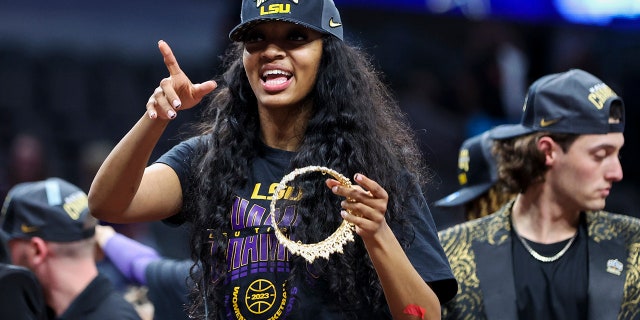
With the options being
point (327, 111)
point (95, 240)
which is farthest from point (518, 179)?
point (95, 240)

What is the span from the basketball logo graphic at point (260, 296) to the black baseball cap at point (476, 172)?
1.95 m

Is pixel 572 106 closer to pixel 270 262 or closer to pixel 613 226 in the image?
pixel 613 226

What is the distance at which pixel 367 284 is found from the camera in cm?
276

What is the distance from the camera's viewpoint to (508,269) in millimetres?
3879

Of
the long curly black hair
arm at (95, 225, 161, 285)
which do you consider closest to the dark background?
arm at (95, 225, 161, 285)

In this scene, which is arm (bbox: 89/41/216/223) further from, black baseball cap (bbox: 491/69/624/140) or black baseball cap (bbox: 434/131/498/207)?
black baseball cap (bbox: 434/131/498/207)

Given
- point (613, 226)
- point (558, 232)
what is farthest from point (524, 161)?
point (613, 226)

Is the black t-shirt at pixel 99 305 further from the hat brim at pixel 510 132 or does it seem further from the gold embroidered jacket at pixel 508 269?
the hat brim at pixel 510 132

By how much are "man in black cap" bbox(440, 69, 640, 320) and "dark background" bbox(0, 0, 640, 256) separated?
15.5ft

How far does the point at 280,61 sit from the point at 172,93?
34cm

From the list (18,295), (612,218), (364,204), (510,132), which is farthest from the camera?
(510,132)

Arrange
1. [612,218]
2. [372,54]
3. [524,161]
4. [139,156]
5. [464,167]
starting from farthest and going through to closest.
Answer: [372,54] → [464,167] → [524,161] → [612,218] → [139,156]

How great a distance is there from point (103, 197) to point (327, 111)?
65 centimetres

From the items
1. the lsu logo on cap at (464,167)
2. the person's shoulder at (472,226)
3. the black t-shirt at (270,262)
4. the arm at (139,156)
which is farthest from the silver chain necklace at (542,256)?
the arm at (139,156)
